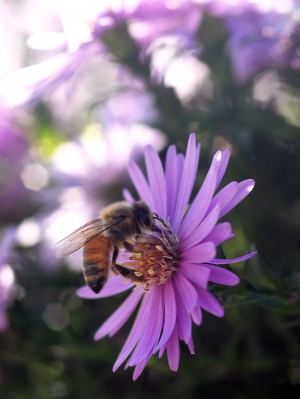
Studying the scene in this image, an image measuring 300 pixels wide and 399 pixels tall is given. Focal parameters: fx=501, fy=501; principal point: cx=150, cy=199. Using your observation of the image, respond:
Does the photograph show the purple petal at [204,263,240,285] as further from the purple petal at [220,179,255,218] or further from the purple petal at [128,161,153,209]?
the purple petal at [128,161,153,209]

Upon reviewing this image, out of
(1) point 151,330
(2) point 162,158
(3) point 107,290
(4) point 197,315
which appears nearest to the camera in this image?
(4) point 197,315

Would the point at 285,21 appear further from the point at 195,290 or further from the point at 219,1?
the point at 195,290

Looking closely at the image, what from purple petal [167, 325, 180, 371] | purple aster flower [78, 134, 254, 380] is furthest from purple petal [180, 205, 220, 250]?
purple petal [167, 325, 180, 371]

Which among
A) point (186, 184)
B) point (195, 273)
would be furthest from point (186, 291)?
point (186, 184)

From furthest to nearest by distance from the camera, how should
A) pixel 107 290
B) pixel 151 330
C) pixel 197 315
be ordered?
1. pixel 107 290
2. pixel 151 330
3. pixel 197 315

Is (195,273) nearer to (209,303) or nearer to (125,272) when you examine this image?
(209,303)
